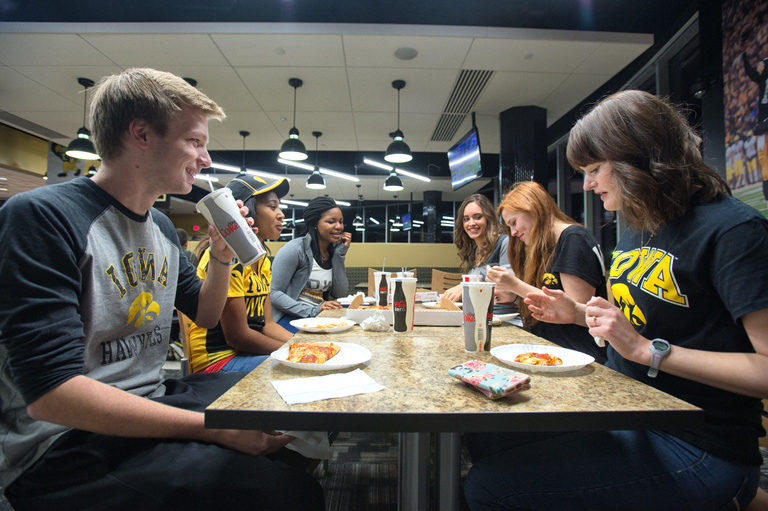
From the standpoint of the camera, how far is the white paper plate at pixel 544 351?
2.95 feet

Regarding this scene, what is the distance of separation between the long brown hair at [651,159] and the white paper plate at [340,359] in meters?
0.86

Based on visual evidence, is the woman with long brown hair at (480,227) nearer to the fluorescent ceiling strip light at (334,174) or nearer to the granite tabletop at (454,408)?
the granite tabletop at (454,408)

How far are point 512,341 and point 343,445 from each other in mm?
1481

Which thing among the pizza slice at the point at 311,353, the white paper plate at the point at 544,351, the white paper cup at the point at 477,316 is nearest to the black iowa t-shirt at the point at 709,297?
the white paper plate at the point at 544,351

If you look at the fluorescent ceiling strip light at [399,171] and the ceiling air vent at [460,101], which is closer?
the ceiling air vent at [460,101]

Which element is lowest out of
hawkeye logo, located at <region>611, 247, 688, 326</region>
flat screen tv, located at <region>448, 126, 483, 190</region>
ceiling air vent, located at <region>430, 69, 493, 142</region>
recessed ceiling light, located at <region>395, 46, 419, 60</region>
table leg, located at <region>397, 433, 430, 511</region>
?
table leg, located at <region>397, 433, 430, 511</region>

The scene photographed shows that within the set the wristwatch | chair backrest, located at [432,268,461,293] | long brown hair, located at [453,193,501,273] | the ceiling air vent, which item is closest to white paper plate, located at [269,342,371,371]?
the wristwatch

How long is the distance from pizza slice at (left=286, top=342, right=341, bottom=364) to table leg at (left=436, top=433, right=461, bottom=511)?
1.16 feet

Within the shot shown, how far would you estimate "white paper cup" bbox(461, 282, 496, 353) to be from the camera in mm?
1069

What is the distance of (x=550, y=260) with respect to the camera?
185 cm

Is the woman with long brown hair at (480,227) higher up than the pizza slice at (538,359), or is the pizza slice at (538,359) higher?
the woman with long brown hair at (480,227)

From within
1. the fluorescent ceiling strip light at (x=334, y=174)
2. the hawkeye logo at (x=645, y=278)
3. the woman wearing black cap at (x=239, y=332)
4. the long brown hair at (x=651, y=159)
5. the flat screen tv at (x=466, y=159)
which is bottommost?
the woman wearing black cap at (x=239, y=332)

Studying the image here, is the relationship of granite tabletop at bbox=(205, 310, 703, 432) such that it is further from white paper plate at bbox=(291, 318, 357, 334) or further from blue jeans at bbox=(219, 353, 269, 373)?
blue jeans at bbox=(219, 353, 269, 373)

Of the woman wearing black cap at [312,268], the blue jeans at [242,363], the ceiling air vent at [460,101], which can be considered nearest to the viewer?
the blue jeans at [242,363]
